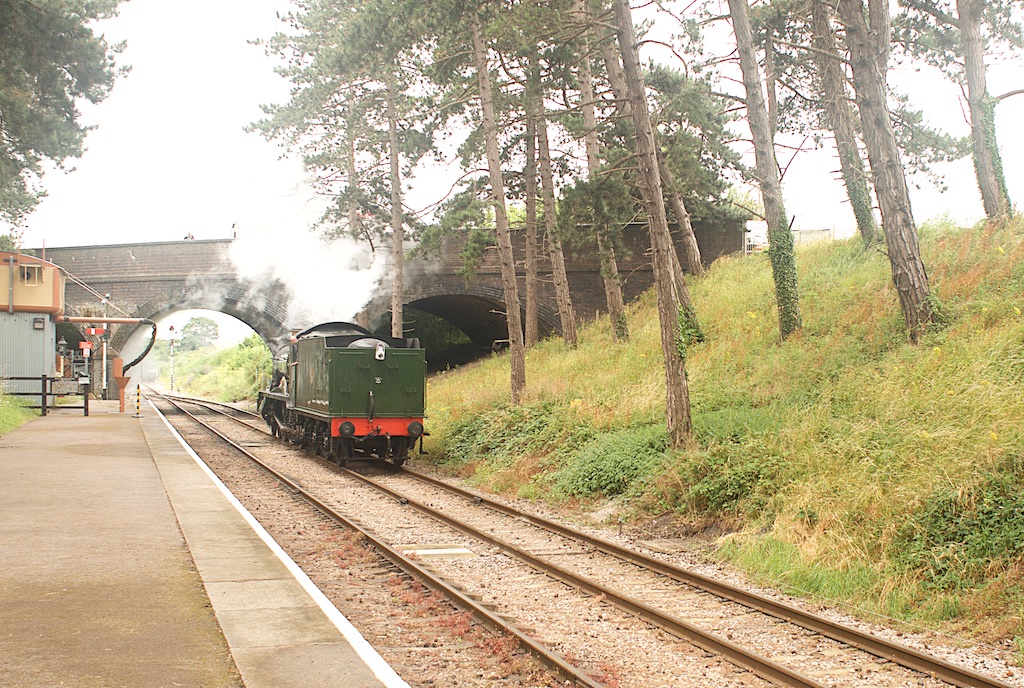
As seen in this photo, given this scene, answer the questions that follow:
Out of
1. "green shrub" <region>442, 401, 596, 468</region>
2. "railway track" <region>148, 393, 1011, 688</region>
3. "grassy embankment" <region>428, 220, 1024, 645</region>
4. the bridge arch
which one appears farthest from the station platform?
the bridge arch

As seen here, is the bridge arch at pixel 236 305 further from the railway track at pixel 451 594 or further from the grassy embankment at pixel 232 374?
the railway track at pixel 451 594

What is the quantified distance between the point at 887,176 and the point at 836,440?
5.37 metres

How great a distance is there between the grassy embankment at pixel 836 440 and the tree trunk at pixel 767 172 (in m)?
0.56

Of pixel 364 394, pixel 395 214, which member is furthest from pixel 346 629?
pixel 395 214

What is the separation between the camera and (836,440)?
10805 mm

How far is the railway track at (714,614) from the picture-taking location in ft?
19.8

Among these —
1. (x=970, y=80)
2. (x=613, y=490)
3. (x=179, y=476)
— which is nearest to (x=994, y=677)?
(x=613, y=490)

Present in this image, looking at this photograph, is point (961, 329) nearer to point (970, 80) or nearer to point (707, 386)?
point (707, 386)

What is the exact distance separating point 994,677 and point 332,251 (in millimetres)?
29112

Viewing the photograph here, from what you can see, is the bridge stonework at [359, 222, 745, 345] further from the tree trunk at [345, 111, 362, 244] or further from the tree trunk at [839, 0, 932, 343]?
the tree trunk at [839, 0, 932, 343]

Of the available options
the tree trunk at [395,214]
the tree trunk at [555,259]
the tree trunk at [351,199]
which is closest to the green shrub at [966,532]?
the tree trunk at [555,259]

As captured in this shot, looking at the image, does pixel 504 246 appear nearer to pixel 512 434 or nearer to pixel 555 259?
pixel 512 434

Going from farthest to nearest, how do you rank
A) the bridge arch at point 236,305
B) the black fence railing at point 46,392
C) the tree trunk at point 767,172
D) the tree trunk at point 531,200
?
the bridge arch at point 236,305 → the black fence railing at point 46,392 → the tree trunk at point 531,200 → the tree trunk at point 767,172

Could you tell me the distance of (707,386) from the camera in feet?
50.9
